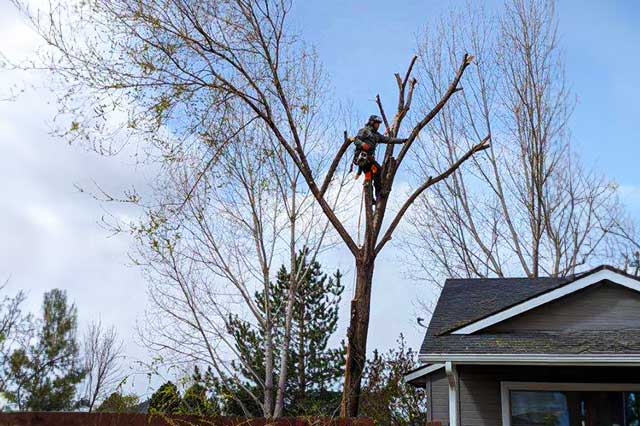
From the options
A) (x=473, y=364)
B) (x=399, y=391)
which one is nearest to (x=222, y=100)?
(x=473, y=364)

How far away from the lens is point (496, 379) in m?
11.2

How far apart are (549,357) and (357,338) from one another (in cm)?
251

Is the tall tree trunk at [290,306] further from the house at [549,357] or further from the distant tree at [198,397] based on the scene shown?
Result: the distant tree at [198,397]

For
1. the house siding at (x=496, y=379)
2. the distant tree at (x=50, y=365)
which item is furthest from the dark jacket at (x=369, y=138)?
the distant tree at (x=50, y=365)

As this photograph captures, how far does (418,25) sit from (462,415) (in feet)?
47.7

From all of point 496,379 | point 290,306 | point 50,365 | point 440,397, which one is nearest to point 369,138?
point 496,379

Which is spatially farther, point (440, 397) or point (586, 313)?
point (440, 397)

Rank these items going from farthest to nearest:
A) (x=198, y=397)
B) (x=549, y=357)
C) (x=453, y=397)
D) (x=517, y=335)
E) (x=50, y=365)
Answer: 1. (x=50, y=365)
2. (x=517, y=335)
3. (x=453, y=397)
4. (x=549, y=357)
5. (x=198, y=397)

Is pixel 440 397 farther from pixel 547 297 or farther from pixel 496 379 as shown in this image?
pixel 547 297

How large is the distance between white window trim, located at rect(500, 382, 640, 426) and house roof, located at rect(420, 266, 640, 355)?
0.68 meters

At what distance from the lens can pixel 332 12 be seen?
1111cm

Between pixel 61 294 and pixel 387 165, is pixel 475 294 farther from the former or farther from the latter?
pixel 61 294

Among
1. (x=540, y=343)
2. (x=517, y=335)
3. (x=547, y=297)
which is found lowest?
(x=540, y=343)

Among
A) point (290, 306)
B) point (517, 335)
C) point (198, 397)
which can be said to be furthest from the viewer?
point (290, 306)
